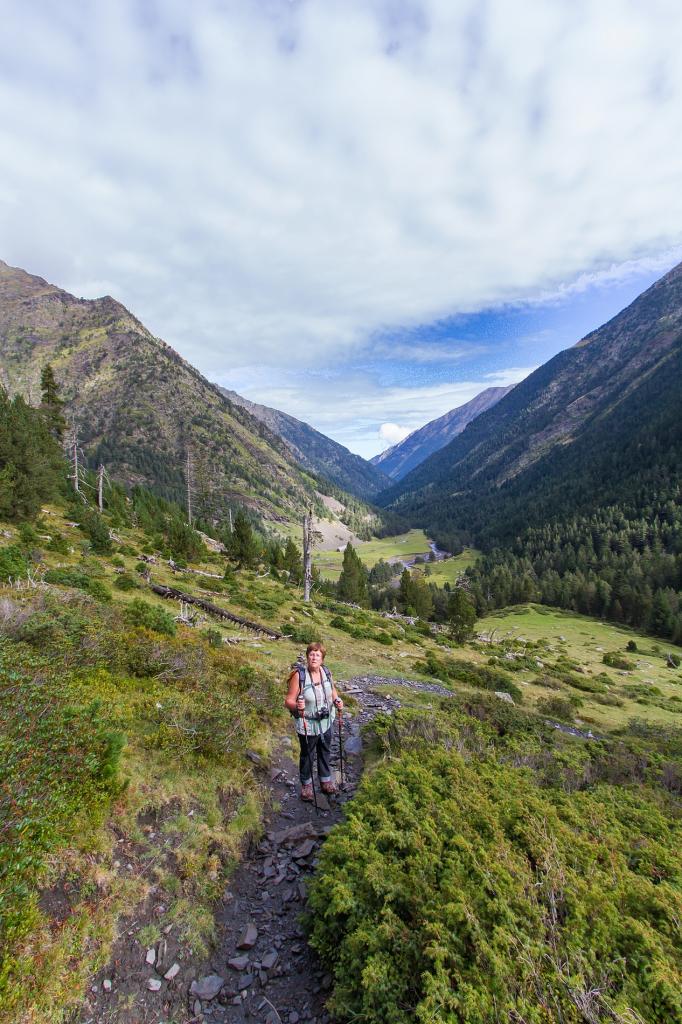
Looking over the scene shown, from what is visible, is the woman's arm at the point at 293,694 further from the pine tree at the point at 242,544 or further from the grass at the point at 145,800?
the pine tree at the point at 242,544

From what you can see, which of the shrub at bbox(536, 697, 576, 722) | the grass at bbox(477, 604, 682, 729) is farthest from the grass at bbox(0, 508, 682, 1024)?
the grass at bbox(477, 604, 682, 729)

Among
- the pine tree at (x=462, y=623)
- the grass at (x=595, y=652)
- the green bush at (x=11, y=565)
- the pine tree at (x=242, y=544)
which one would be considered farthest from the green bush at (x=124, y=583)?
the pine tree at (x=462, y=623)

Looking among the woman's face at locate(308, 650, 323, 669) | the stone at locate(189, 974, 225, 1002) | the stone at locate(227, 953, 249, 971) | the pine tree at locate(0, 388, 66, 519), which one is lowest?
the stone at locate(227, 953, 249, 971)

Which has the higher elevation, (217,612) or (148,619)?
(148,619)

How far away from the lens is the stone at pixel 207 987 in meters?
4.61

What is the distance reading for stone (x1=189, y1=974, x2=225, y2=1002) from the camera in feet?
15.1

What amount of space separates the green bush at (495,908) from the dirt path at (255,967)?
22.8 inches

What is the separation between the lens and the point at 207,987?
4695 millimetres

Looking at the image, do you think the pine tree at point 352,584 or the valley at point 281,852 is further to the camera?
the pine tree at point 352,584

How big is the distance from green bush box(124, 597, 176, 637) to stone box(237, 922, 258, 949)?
9.04 meters

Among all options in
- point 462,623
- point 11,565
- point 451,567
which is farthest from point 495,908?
point 451,567

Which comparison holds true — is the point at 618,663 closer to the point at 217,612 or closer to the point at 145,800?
the point at 217,612

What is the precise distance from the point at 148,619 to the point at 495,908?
477 inches

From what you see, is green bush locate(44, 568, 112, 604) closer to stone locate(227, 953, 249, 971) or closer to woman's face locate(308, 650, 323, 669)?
woman's face locate(308, 650, 323, 669)
